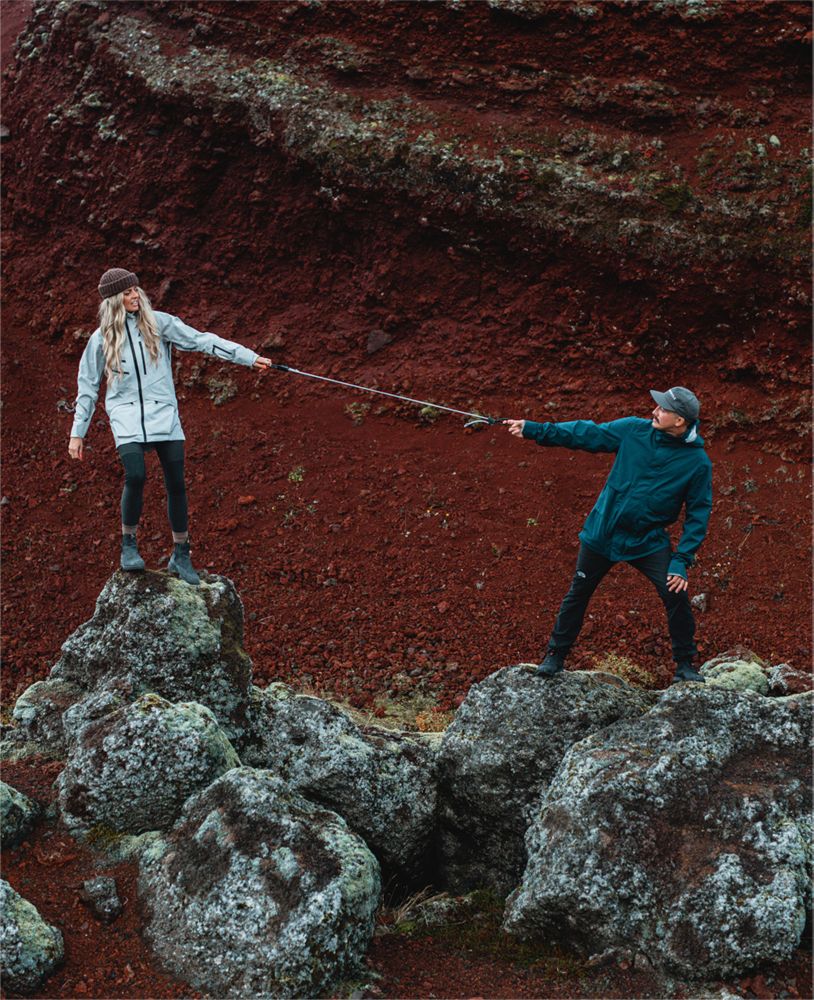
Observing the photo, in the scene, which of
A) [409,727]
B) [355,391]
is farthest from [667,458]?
[355,391]

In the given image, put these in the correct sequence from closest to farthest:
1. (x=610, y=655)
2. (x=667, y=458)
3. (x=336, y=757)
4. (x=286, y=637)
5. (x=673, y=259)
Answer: (x=667, y=458), (x=336, y=757), (x=610, y=655), (x=286, y=637), (x=673, y=259)

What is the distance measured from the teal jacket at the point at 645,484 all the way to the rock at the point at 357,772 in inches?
91.1

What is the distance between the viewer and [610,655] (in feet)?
39.6

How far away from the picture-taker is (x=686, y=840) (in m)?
6.27

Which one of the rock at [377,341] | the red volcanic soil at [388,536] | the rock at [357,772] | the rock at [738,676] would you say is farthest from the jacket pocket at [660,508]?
the rock at [377,341]

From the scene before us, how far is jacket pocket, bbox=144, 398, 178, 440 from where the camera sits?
26.1 feet

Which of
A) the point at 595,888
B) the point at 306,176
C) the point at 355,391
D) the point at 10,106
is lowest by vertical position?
the point at 595,888

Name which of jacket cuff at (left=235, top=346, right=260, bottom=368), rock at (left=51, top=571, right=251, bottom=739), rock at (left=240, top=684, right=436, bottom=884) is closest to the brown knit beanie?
jacket cuff at (left=235, top=346, right=260, bottom=368)

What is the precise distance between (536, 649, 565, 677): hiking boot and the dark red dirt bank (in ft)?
14.0

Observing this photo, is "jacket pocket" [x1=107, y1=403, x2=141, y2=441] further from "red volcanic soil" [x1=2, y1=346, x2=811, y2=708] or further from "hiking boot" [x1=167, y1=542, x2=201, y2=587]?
"red volcanic soil" [x1=2, y1=346, x2=811, y2=708]

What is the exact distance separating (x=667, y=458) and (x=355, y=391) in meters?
8.95

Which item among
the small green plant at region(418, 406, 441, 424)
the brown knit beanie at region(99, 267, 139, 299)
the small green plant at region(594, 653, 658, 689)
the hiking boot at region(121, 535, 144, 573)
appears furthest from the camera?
the small green plant at region(418, 406, 441, 424)

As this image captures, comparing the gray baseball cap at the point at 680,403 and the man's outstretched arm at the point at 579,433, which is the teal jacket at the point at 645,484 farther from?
the gray baseball cap at the point at 680,403

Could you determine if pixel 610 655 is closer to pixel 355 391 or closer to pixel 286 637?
pixel 286 637
